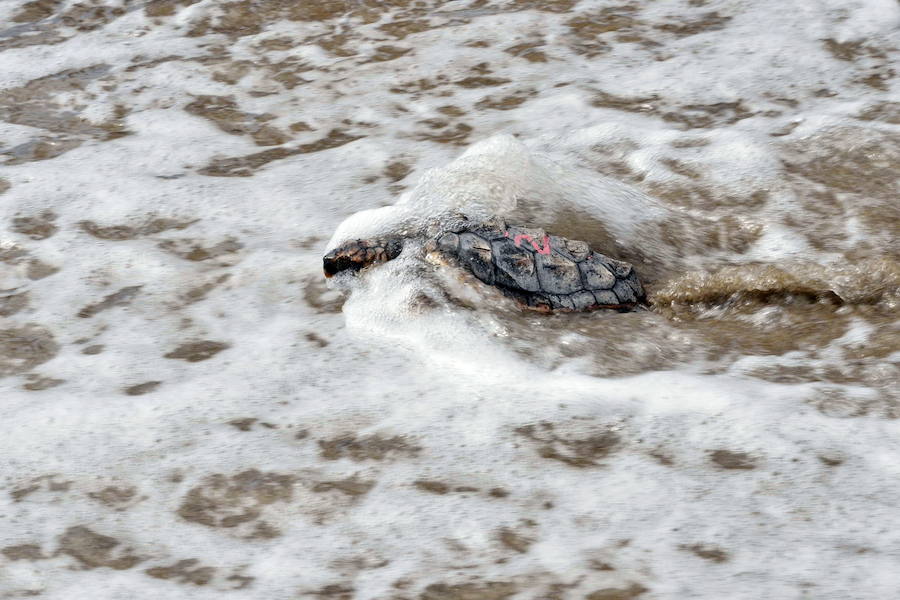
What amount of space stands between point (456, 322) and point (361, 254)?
55cm

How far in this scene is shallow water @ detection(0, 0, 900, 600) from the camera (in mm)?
2352

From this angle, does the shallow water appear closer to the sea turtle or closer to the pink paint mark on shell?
the sea turtle

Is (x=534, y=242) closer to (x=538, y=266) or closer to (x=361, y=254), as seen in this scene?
(x=538, y=266)

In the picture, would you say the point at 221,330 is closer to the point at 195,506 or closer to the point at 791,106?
the point at 195,506

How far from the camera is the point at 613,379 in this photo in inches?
116

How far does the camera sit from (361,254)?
3.57m

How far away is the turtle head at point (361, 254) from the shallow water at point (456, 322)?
0.05 metres

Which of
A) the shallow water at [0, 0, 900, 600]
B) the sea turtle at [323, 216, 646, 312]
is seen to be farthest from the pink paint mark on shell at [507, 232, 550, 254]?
the shallow water at [0, 0, 900, 600]

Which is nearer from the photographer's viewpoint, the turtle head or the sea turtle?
the sea turtle

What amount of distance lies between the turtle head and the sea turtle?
174 millimetres

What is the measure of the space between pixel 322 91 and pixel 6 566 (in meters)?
3.59

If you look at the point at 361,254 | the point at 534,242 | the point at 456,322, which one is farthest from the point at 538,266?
the point at 361,254

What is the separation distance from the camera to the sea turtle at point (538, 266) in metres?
3.33

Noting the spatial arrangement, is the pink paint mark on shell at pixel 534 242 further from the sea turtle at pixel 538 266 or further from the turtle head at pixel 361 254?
the turtle head at pixel 361 254
